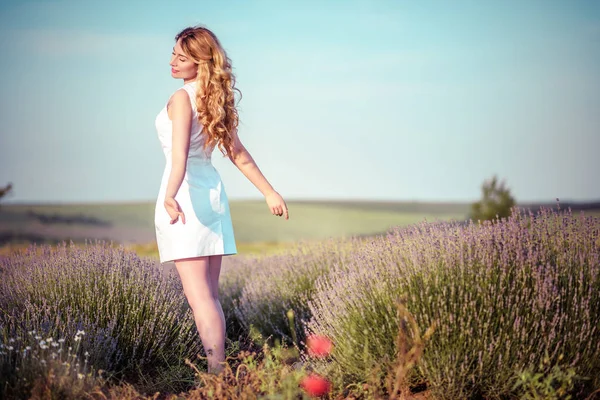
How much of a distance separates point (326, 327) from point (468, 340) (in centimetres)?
107

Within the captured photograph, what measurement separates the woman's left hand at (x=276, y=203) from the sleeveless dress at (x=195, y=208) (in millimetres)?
248

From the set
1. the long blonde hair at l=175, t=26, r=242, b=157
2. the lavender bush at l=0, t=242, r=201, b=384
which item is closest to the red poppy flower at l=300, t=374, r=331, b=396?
the lavender bush at l=0, t=242, r=201, b=384

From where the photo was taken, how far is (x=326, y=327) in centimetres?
415

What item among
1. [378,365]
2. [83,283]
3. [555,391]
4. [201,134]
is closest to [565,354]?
[555,391]

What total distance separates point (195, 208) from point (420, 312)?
4.36ft

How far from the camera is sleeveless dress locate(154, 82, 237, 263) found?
3.49 metres

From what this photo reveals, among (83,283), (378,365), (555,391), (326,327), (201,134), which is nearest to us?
(555,391)

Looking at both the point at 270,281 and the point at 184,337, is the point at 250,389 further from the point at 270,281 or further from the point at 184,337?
the point at 270,281

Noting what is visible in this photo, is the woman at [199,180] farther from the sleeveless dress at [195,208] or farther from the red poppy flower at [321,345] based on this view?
the red poppy flower at [321,345]

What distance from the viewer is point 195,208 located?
352 centimetres

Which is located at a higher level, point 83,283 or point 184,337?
point 83,283

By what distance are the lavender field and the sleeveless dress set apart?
73 centimetres

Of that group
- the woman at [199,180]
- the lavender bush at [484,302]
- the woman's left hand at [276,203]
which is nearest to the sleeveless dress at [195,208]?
the woman at [199,180]

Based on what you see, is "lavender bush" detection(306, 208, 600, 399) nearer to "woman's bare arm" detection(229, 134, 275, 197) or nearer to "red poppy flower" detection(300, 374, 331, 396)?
"red poppy flower" detection(300, 374, 331, 396)
